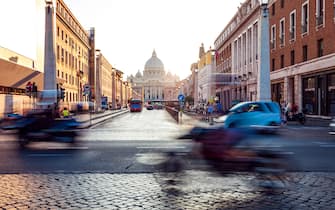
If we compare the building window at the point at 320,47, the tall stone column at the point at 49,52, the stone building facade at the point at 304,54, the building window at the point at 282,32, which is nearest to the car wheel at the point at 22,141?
the tall stone column at the point at 49,52

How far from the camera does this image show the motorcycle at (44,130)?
1366cm

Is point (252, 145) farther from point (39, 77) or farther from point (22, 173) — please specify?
point (39, 77)

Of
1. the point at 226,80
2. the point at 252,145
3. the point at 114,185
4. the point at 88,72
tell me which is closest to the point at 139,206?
the point at 114,185

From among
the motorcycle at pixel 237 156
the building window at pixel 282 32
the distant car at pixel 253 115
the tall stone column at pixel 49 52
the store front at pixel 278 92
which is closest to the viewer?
the motorcycle at pixel 237 156

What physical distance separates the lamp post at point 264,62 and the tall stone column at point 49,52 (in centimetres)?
1537

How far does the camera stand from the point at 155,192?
686 centimetres

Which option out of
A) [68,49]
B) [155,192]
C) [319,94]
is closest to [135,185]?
[155,192]

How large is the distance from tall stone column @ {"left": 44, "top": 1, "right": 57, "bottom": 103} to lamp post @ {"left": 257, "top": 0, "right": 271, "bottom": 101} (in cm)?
1537

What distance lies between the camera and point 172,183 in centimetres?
762

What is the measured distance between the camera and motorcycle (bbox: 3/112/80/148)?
13.7 metres

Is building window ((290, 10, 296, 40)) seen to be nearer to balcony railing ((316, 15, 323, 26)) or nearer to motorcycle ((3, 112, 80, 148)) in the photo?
balcony railing ((316, 15, 323, 26))

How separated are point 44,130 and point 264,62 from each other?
63.7 ft

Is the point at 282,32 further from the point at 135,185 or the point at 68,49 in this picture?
the point at 135,185

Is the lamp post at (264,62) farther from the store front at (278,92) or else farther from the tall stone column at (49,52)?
the tall stone column at (49,52)
